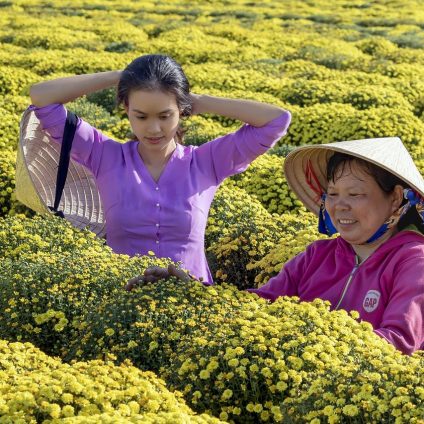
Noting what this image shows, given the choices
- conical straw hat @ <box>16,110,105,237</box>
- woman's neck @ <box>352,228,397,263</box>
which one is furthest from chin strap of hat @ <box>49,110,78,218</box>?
woman's neck @ <box>352,228,397,263</box>

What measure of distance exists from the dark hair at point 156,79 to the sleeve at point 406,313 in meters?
1.50

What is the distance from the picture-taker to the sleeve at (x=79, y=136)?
4953mm

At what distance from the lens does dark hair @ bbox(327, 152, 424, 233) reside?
13.0 feet

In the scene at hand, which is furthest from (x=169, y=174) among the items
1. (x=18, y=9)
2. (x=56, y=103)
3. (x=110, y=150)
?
(x=18, y=9)

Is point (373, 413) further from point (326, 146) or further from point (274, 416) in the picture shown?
point (326, 146)

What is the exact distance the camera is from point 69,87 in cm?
496

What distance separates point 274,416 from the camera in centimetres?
336

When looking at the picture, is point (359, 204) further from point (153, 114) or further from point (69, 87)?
point (69, 87)

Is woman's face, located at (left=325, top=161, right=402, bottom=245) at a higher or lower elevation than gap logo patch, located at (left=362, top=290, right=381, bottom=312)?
higher

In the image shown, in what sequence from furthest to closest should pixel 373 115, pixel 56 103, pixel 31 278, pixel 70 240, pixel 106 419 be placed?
1. pixel 373 115
2. pixel 70 240
3. pixel 56 103
4. pixel 31 278
5. pixel 106 419

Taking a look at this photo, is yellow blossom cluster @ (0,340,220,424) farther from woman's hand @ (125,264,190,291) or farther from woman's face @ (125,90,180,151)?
woman's face @ (125,90,180,151)

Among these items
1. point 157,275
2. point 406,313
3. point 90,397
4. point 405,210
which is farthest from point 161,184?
point 90,397

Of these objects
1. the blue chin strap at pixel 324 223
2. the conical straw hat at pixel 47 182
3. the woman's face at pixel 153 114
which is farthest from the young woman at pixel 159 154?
the blue chin strap at pixel 324 223

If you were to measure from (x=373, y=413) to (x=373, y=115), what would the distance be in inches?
276
